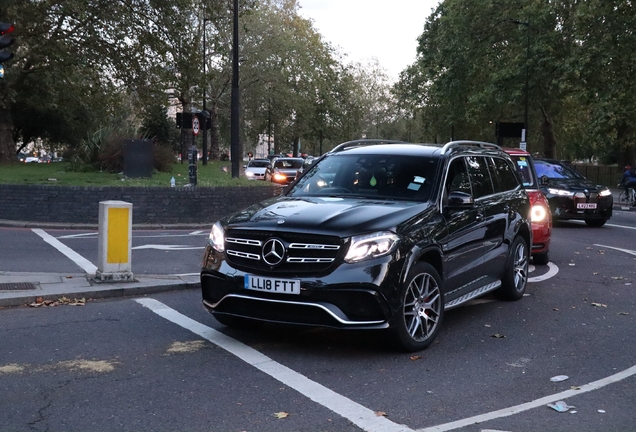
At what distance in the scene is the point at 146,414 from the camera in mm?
4926

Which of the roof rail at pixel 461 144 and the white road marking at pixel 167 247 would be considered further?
the white road marking at pixel 167 247

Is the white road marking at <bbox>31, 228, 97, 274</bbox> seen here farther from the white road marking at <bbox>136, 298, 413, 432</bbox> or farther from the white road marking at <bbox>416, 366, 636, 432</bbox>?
the white road marking at <bbox>416, 366, 636, 432</bbox>

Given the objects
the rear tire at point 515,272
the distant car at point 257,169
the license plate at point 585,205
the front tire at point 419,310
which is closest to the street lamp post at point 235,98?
the license plate at point 585,205

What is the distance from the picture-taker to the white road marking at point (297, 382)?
4.84m

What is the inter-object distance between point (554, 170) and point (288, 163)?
16895 millimetres

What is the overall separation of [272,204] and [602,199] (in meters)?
14.1

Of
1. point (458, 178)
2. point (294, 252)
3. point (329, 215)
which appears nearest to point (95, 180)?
point (458, 178)

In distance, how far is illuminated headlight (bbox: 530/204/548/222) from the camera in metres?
12.0

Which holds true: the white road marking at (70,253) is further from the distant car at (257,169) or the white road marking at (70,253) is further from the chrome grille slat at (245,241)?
the distant car at (257,169)

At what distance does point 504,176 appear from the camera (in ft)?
30.7

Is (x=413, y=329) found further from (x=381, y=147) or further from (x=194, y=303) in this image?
(x=194, y=303)

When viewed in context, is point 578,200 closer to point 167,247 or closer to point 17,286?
point 167,247

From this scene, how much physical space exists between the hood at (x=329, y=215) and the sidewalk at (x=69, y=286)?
2.72 meters

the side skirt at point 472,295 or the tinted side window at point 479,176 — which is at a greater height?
the tinted side window at point 479,176
